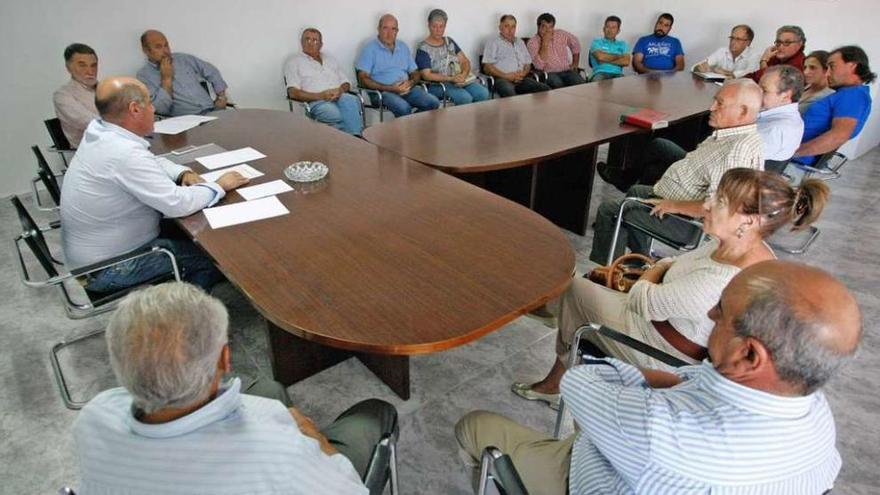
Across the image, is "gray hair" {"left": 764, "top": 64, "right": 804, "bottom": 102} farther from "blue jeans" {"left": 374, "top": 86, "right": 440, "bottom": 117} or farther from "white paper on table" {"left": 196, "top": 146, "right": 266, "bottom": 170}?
"blue jeans" {"left": 374, "top": 86, "right": 440, "bottom": 117}

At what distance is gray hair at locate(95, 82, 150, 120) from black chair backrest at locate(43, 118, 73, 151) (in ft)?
6.05

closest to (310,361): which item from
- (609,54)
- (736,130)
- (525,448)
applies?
(525,448)

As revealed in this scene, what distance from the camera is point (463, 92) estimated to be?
18.1 ft

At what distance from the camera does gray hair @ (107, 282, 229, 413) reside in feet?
2.98

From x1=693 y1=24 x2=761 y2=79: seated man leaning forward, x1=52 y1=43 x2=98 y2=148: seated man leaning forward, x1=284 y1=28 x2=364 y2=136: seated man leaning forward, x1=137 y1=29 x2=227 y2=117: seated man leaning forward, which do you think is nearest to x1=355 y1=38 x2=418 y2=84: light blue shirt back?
x1=284 y1=28 x2=364 y2=136: seated man leaning forward

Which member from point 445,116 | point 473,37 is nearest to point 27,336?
point 445,116

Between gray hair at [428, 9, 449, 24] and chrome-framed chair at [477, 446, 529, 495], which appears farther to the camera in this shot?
gray hair at [428, 9, 449, 24]

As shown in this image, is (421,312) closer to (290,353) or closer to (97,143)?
(290,353)

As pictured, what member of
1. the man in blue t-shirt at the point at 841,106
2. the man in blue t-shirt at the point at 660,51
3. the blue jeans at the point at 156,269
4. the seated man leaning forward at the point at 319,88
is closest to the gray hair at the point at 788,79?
the man in blue t-shirt at the point at 841,106

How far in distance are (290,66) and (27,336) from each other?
308 cm

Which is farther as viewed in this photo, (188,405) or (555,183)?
(555,183)

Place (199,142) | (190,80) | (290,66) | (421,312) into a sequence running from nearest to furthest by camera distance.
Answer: (421,312) → (199,142) → (190,80) → (290,66)

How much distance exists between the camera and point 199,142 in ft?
9.84

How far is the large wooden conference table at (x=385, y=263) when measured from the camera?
145cm
